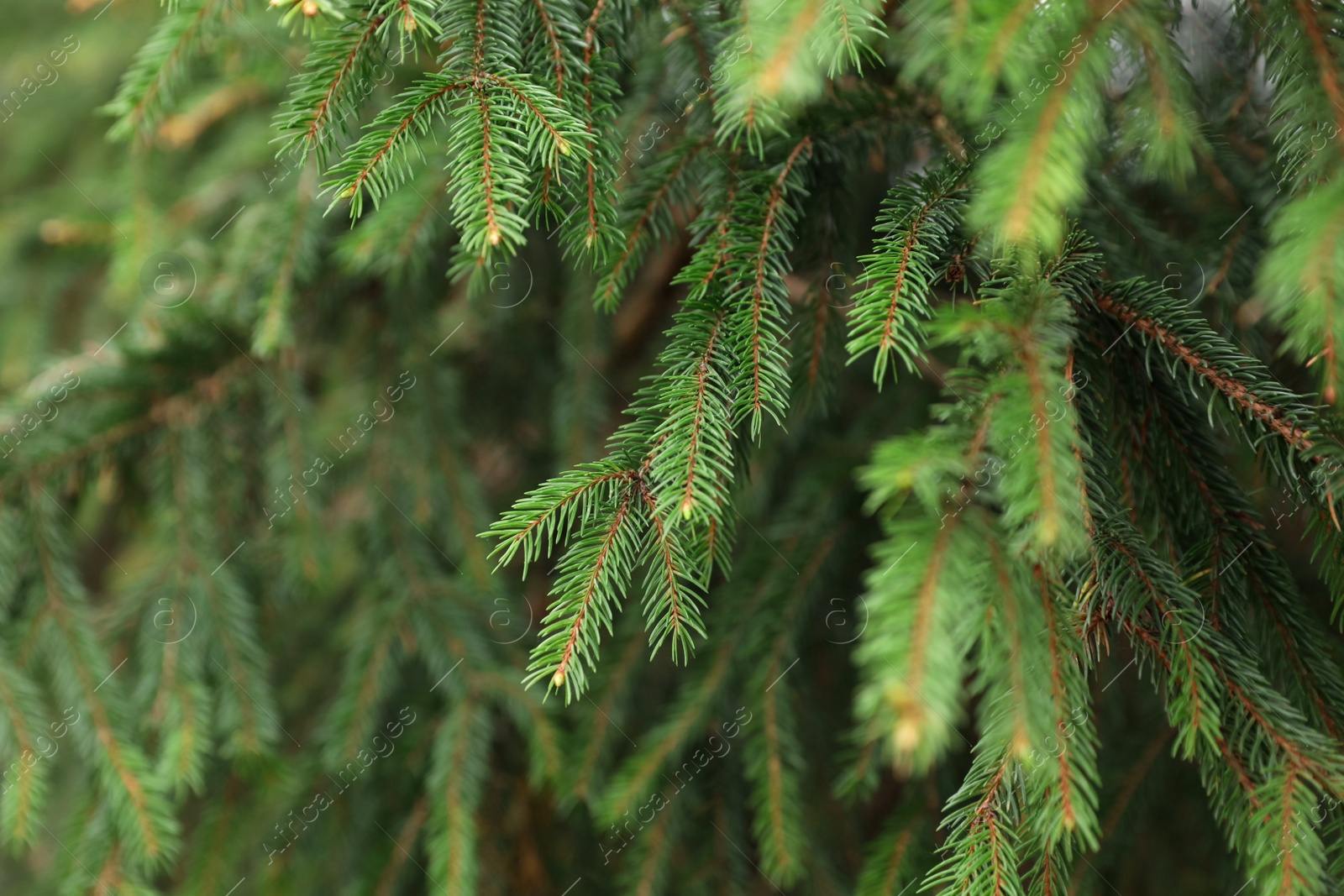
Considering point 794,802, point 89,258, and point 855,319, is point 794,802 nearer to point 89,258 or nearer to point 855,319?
point 855,319

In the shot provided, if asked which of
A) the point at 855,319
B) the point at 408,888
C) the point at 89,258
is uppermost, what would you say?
the point at 89,258

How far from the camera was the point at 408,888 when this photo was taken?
1425 millimetres

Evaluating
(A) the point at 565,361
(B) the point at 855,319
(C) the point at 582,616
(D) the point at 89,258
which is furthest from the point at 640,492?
(D) the point at 89,258

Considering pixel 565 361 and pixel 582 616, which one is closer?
pixel 582 616

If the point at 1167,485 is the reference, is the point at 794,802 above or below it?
below

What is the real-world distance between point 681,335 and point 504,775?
3.74 ft

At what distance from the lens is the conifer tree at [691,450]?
666 millimetres

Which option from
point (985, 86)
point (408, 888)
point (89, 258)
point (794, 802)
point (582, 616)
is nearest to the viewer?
point (985, 86)

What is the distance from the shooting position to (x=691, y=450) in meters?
0.74

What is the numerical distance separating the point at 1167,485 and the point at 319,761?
54.1 inches

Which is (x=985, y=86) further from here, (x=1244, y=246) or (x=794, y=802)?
(x=794, y=802)

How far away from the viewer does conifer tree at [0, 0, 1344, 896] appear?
666mm

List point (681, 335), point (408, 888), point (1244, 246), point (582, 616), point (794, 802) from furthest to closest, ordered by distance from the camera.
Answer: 1. point (408, 888)
2. point (794, 802)
3. point (1244, 246)
4. point (681, 335)
5. point (582, 616)

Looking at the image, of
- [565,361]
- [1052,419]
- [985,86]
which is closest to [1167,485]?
[1052,419]
